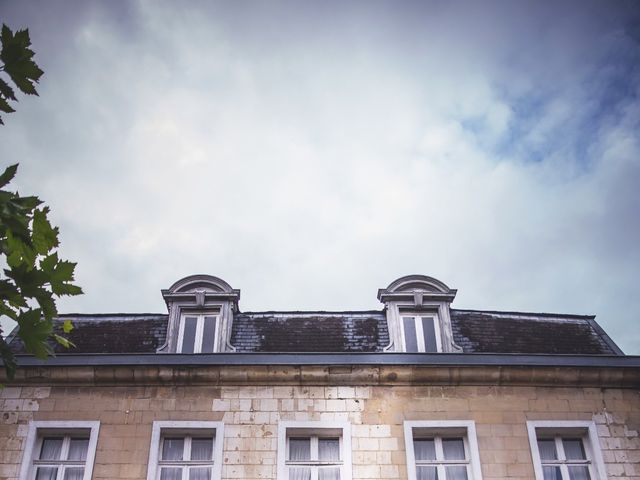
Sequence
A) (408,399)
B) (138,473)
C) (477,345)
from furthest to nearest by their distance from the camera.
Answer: (477,345), (408,399), (138,473)

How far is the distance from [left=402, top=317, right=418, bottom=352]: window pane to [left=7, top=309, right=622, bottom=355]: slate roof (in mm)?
389

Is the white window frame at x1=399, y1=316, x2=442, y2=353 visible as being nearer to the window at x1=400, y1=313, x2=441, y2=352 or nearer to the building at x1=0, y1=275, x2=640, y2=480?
the window at x1=400, y1=313, x2=441, y2=352

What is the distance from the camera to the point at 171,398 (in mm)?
10203

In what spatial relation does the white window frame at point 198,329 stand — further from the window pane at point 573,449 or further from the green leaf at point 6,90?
the green leaf at point 6,90

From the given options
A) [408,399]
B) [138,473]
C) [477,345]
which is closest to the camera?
[138,473]

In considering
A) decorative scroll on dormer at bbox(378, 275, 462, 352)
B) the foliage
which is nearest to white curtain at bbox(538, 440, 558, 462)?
decorative scroll on dormer at bbox(378, 275, 462, 352)

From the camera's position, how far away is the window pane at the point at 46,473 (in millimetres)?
9703

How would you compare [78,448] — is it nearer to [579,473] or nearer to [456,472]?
[456,472]

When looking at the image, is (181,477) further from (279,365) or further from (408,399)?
(408,399)

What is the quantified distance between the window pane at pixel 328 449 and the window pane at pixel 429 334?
2.55m

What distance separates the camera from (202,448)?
392 inches

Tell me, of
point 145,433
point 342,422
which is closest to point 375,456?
point 342,422

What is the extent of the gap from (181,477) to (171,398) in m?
1.28

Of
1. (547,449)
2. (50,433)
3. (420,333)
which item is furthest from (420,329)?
(50,433)
